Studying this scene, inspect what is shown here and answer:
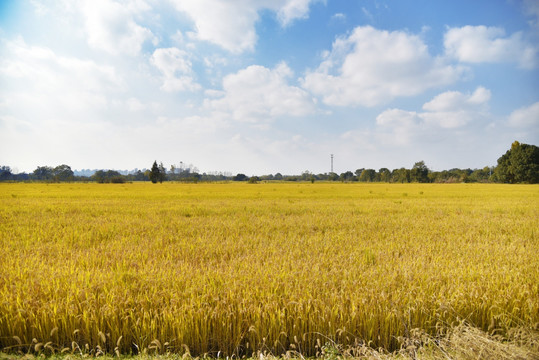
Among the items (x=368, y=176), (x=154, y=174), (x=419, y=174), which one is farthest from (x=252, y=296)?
(x=368, y=176)

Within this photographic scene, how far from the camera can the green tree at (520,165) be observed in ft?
240

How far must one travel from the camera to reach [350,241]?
21.6 feet

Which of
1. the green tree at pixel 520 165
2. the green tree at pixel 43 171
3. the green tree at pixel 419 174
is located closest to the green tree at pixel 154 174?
the green tree at pixel 43 171

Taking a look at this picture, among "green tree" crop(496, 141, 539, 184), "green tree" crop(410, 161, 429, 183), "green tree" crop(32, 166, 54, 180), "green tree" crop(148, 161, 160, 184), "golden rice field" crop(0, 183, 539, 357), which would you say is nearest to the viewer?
"golden rice field" crop(0, 183, 539, 357)

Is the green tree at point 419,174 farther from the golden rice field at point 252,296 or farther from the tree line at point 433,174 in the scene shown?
the golden rice field at point 252,296

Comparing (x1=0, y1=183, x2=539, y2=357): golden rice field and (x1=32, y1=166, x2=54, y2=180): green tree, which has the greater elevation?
(x1=32, y1=166, x2=54, y2=180): green tree

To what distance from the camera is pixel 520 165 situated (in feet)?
246

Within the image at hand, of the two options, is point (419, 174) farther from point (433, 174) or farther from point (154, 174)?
point (154, 174)

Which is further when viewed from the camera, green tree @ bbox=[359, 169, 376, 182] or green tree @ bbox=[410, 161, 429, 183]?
green tree @ bbox=[359, 169, 376, 182]

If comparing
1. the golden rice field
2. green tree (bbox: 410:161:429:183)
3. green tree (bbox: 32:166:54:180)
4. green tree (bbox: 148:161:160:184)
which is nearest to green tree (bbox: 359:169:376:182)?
green tree (bbox: 410:161:429:183)

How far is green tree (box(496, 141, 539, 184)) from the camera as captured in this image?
240ft

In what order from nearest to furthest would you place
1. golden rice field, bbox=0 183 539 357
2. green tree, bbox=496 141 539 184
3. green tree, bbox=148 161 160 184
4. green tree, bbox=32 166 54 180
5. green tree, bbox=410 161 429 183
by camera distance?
1. golden rice field, bbox=0 183 539 357
2. green tree, bbox=496 141 539 184
3. green tree, bbox=148 161 160 184
4. green tree, bbox=410 161 429 183
5. green tree, bbox=32 166 54 180

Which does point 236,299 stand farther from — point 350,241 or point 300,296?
point 350,241

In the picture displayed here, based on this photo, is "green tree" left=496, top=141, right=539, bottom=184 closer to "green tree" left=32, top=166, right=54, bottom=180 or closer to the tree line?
the tree line
